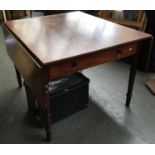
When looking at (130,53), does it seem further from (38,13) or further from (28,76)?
(38,13)

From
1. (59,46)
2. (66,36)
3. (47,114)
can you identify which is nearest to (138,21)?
(66,36)

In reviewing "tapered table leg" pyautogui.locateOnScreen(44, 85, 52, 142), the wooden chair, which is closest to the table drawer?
"tapered table leg" pyautogui.locateOnScreen(44, 85, 52, 142)

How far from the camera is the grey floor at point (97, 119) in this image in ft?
5.31

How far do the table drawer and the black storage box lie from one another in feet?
1.21

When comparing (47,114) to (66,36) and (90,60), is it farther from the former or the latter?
(66,36)

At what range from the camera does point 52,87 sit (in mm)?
1662

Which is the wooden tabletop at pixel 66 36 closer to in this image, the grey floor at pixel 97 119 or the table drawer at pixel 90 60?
the table drawer at pixel 90 60

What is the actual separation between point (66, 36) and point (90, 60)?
11.6 inches

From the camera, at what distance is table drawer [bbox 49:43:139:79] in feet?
4.03

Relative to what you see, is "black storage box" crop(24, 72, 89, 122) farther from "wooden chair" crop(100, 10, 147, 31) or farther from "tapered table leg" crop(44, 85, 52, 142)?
"wooden chair" crop(100, 10, 147, 31)

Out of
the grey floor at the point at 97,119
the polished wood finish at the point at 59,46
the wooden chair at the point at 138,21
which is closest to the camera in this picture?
the polished wood finish at the point at 59,46

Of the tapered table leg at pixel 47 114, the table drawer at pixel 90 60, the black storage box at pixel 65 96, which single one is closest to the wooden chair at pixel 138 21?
the table drawer at pixel 90 60

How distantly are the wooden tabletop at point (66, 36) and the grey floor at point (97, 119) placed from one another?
2.39ft
